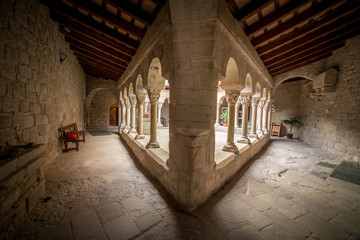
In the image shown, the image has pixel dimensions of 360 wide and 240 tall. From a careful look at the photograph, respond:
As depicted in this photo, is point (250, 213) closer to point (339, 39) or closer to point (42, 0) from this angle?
point (42, 0)

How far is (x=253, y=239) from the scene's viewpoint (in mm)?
1505

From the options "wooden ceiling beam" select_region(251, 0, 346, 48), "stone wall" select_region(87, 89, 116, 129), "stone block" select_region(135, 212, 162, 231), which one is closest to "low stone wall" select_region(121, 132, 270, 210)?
"stone block" select_region(135, 212, 162, 231)

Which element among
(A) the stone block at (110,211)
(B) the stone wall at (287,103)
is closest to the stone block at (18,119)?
(A) the stone block at (110,211)

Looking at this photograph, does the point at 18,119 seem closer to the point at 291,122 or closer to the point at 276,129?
the point at 291,122

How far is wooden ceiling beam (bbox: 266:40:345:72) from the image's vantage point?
4.62 metres

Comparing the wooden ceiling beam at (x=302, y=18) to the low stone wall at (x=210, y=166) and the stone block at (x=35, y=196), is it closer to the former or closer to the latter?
the low stone wall at (x=210, y=166)

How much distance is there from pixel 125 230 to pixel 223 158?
2.01 meters

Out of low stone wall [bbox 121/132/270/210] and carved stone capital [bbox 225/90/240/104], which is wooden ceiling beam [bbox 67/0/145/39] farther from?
low stone wall [bbox 121/132/270/210]

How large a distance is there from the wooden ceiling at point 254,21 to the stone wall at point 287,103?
3.59 metres

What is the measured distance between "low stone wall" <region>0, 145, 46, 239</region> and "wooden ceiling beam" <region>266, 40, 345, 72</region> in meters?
7.29

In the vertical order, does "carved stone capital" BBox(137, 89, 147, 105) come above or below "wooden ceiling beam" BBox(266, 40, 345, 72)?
below

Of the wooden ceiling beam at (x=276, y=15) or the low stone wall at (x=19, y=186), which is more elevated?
the wooden ceiling beam at (x=276, y=15)

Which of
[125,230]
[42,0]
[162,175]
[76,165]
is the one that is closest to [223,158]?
[162,175]

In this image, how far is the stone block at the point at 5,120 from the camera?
2.11 metres
